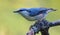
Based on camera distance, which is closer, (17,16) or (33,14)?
(33,14)

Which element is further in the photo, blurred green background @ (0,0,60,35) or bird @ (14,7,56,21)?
blurred green background @ (0,0,60,35)

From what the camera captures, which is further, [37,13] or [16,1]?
[16,1]

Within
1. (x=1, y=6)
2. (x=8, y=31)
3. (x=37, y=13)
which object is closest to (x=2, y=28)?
(x=8, y=31)

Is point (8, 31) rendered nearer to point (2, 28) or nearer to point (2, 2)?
point (2, 28)

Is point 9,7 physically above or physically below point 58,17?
above

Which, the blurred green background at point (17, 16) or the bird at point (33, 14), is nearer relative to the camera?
the bird at point (33, 14)

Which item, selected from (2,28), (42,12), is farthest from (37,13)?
(2,28)
